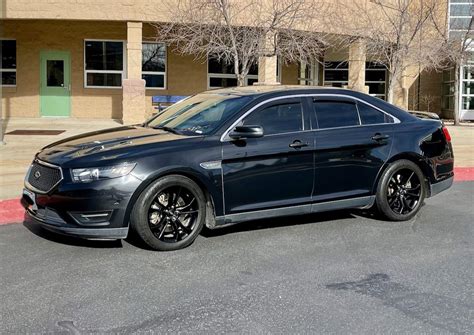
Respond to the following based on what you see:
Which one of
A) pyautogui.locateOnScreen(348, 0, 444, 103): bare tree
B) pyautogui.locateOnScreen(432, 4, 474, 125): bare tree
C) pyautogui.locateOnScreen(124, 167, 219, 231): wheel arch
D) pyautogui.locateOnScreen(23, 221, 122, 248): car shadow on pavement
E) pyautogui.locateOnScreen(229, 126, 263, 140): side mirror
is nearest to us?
pyautogui.locateOnScreen(124, 167, 219, 231): wheel arch

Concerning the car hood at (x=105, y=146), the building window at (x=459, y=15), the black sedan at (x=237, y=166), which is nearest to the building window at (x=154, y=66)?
the building window at (x=459, y=15)

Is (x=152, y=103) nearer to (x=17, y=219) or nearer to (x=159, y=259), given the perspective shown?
(x=17, y=219)

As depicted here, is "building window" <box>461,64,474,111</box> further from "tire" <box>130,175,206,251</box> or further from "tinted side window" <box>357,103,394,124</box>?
"tire" <box>130,175,206,251</box>

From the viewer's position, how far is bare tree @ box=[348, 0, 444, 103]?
1758cm

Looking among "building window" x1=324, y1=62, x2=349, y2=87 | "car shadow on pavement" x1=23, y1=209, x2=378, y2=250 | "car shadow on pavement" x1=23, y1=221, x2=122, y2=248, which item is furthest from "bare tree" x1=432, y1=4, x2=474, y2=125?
"car shadow on pavement" x1=23, y1=221, x2=122, y2=248

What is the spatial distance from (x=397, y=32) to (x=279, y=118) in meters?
12.4

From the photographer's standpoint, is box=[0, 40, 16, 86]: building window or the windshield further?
box=[0, 40, 16, 86]: building window

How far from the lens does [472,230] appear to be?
22.5 ft

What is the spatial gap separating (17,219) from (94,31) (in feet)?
48.6

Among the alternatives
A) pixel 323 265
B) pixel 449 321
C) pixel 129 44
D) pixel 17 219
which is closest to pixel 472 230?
pixel 323 265

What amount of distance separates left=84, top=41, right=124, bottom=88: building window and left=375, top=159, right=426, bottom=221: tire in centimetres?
1570

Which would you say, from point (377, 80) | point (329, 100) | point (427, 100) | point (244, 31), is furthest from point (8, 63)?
point (427, 100)

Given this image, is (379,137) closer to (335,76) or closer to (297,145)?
(297,145)

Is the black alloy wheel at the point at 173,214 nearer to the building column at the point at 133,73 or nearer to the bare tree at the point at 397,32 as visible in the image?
the building column at the point at 133,73
